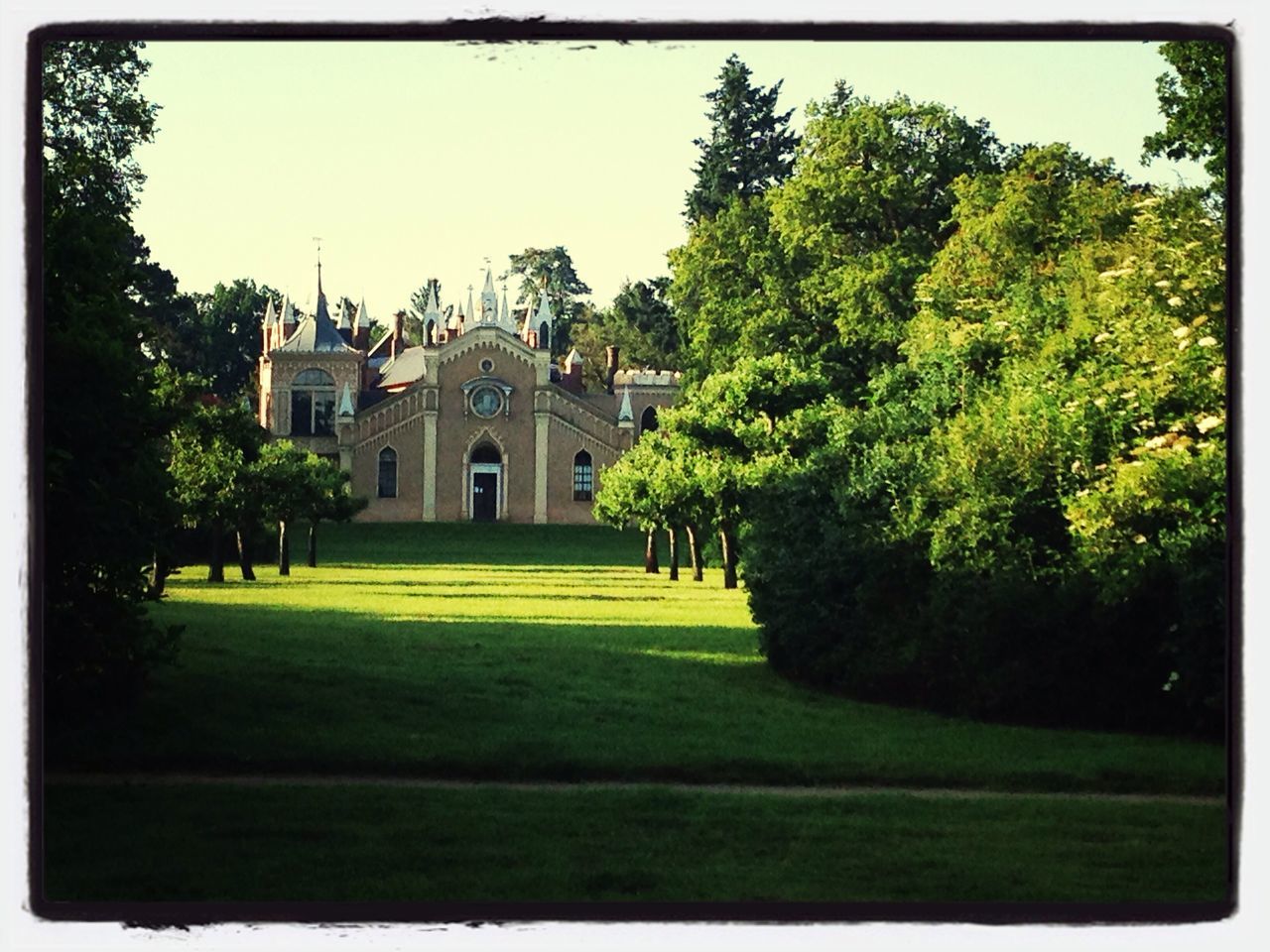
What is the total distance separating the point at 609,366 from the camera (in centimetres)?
3173

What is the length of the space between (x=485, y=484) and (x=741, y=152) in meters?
6.59

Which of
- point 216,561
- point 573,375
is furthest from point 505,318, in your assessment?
point 573,375

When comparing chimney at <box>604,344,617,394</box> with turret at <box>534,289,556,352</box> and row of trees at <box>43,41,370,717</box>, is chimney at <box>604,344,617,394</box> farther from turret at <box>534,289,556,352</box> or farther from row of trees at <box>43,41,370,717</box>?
row of trees at <box>43,41,370,717</box>

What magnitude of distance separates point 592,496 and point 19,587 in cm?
2109

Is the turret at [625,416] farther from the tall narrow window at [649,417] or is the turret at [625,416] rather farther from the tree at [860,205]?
the tree at [860,205]

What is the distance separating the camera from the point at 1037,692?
44.7 feet

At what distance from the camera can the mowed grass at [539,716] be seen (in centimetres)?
1105

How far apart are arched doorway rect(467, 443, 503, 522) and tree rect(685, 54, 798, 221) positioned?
3826mm

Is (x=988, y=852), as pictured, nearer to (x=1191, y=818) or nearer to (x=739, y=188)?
(x=1191, y=818)

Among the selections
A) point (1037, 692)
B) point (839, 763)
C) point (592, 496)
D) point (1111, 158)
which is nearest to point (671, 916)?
point (839, 763)

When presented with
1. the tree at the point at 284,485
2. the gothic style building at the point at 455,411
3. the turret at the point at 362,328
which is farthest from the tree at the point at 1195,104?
the tree at the point at 284,485

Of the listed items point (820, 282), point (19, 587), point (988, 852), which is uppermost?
point (820, 282)

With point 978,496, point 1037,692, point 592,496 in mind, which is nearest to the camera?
point 1037,692

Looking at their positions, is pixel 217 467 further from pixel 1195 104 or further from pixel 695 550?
pixel 1195 104
